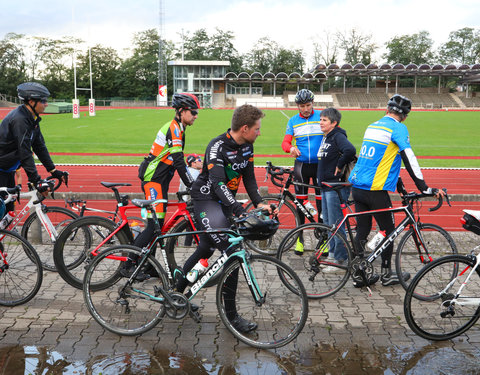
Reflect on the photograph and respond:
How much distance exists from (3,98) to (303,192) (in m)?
73.5

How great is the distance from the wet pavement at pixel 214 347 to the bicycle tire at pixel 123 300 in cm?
12

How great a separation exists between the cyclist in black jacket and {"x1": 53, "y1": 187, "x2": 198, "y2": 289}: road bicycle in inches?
26.5

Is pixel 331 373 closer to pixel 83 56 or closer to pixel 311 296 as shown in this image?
pixel 311 296

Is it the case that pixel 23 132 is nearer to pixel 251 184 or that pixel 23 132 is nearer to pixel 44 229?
pixel 44 229

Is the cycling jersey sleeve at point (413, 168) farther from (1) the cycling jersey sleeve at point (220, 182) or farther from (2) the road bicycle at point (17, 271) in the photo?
(2) the road bicycle at point (17, 271)

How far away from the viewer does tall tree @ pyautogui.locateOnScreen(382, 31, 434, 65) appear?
321ft

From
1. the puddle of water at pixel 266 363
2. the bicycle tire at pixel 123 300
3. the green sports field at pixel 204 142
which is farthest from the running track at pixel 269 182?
the puddle of water at pixel 266 363

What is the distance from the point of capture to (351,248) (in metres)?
5.20

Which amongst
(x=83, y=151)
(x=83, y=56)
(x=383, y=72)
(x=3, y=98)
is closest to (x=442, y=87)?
(x=383, y=72)

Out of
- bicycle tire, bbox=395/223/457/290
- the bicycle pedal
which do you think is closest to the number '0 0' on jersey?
bicycle tire, bbox=395/223/457/290

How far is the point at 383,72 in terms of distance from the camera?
7931cm

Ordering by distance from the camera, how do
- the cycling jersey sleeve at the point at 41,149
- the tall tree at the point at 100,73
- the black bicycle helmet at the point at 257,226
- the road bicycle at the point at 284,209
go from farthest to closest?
the tall tree at the point at 100,73
the road bicycle at the point at 284,209
the cycling jersey sleeve at the point at 41,149
the black bicycle helmet at the point at 257,226

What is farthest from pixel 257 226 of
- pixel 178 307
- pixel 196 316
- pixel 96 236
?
pixel 96 236

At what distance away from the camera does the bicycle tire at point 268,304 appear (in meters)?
3.89
